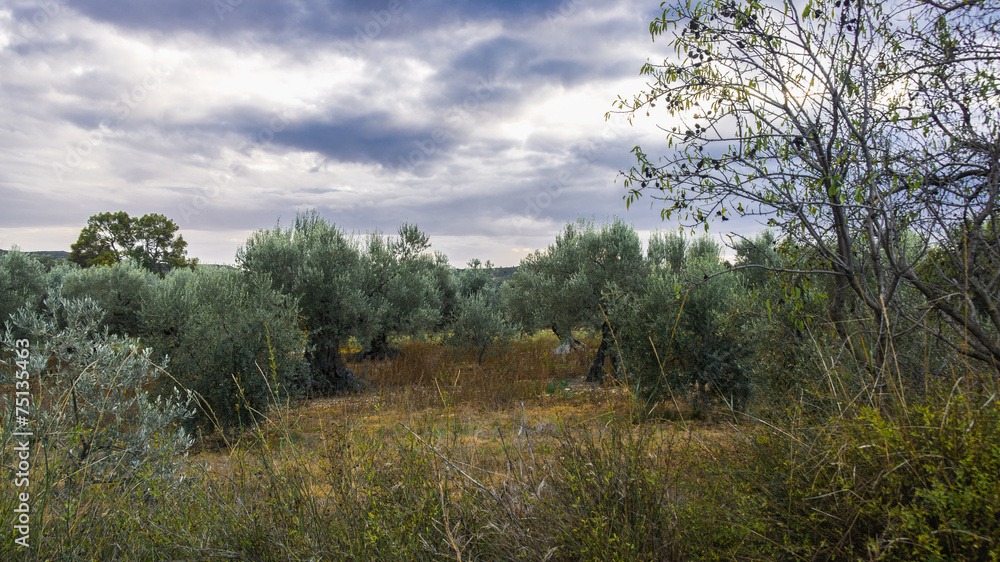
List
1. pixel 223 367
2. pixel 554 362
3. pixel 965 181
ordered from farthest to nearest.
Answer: pixel 554 362
pixel 223 367
pixel 965 181

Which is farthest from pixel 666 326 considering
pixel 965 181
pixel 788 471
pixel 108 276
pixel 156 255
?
pixel 156 255

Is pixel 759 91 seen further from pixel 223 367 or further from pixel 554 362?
pixel 554 362

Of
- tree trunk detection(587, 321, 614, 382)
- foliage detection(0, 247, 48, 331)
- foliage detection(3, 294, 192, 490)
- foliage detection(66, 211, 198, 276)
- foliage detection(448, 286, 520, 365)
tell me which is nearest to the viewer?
foliage detection(3, 294, 192, 490)

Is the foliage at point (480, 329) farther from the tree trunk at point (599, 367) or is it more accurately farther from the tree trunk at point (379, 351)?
the tree trunk at point (599, 367)

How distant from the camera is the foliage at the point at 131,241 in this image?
42969mm

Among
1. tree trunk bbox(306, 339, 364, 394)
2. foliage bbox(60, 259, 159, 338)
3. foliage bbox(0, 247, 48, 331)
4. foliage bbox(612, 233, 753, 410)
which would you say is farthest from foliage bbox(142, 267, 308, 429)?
foliage bbox(0, 247, 48, 331)

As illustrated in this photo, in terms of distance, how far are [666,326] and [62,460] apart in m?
9.43

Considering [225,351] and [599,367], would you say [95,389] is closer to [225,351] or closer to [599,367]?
→ [225,351]

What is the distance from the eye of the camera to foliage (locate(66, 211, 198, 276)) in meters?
43.0

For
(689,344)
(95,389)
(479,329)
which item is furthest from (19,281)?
(689,344)

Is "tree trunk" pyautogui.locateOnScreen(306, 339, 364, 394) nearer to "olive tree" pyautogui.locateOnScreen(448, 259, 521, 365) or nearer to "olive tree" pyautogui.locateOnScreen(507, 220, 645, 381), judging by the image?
"olive tree" pyautogui.locateOnScreen(448, 259, 521, 365)

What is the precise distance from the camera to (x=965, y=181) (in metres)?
3.86

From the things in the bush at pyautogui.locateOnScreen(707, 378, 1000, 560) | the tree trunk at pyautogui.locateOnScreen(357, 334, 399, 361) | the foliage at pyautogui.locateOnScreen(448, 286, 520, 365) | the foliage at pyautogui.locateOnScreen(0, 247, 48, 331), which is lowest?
the tree trunk at pyautogui.locateOnScreen(357, 334, 399, 361)

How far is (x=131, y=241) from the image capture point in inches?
1779
